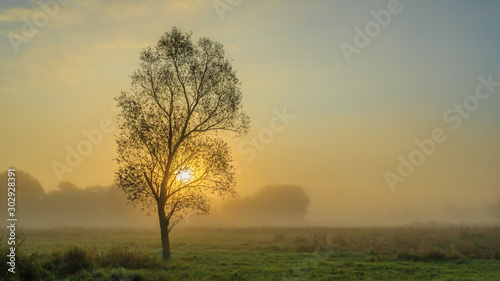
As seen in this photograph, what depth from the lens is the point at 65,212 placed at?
6191 inches

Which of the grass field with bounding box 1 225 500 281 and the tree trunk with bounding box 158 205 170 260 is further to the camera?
the tree trunk with bounding box 158 205 170 260

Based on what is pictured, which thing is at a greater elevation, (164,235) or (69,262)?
(164,235)

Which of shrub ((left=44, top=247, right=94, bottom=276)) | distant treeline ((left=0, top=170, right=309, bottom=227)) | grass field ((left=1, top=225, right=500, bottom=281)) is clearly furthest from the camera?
distant treeline ((left=0, top=170, right=309, bottom=227))

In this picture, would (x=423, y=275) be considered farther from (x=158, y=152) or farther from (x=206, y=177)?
(x=158, y=152)

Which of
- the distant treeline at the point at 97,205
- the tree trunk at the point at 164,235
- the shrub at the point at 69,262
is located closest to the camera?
the shrub at the point at 69,262

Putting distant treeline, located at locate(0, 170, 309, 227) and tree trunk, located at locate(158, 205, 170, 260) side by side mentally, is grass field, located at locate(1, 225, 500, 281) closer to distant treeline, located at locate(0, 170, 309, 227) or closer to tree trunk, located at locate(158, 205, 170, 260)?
tree trunk, located at locate(158, 205, 170, 260)

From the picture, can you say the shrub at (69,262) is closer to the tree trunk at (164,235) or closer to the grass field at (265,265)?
the grass field at (265,265)

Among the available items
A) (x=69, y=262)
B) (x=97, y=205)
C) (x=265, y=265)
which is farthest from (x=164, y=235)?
(x=97, y=205)

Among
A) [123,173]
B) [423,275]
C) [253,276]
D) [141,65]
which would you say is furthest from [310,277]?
[141,65]

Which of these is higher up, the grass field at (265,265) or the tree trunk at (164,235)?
the tree trunk at (164,235)

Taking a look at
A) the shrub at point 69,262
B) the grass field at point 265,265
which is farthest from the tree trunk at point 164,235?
the shrub at point 69,262

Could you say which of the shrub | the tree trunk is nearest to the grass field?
the shrub

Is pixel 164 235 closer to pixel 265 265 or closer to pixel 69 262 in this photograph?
pixel 265 265

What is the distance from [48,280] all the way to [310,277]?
15.5 m
